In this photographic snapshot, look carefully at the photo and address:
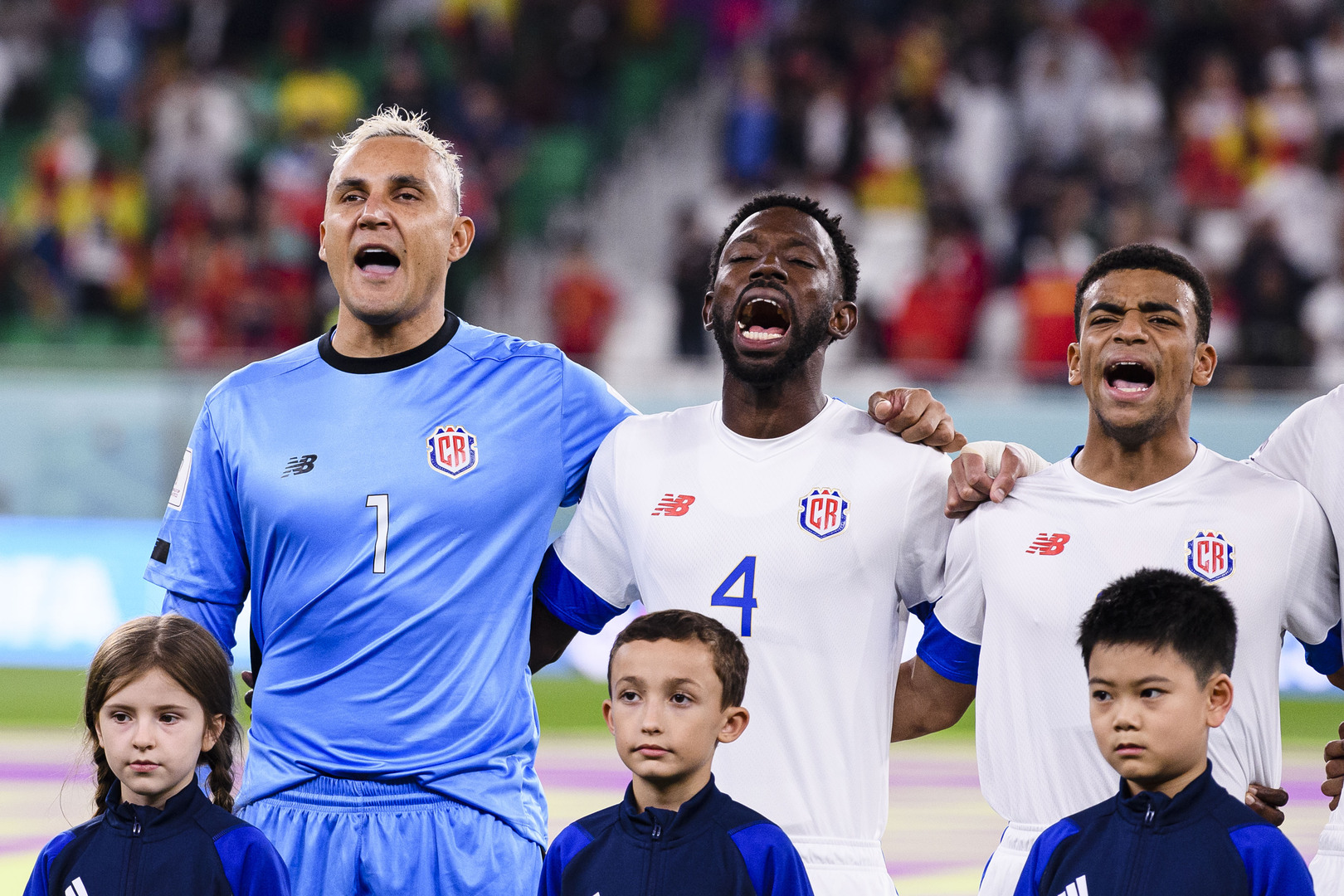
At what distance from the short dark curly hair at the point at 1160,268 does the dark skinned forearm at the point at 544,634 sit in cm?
169

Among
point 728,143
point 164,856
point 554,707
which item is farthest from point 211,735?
point 728,143

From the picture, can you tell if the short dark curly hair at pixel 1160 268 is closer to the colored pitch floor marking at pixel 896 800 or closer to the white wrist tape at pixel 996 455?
the white wrist tape at pixel 996 455

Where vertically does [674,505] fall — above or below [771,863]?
above

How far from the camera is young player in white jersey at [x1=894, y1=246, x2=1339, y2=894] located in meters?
4.30

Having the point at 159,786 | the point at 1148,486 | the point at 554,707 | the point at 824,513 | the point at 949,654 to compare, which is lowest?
the point at 159,786

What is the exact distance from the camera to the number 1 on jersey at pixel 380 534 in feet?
14.8

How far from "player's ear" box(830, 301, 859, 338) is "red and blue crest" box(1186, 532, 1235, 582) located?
1093mm

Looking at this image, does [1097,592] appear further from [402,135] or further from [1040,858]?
[402,135]

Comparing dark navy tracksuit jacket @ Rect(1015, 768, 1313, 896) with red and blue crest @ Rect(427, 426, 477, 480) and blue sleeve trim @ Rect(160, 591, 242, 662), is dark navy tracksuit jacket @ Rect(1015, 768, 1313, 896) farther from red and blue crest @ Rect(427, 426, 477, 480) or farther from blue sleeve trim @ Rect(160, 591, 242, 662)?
blue sleeve trim @ Rect(160, 591, 242, 662)

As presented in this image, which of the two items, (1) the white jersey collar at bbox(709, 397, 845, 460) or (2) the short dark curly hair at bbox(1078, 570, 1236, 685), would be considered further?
(1) the white jersey collar at bbox(709, 397, 845, 460)

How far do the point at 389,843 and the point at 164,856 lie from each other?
21.8 inches

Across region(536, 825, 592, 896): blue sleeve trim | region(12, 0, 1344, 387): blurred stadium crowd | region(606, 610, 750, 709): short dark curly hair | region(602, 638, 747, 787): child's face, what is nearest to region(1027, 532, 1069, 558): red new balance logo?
region(606, 610, 750, 709): short dark curly hair

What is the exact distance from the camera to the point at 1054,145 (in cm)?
1681

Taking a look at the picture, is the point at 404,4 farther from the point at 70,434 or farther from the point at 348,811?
the point at 348,811
